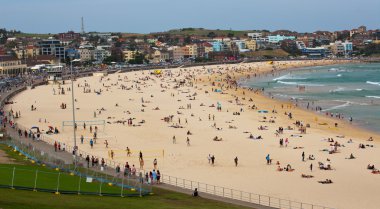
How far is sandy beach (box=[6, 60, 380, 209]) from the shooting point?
877 inches

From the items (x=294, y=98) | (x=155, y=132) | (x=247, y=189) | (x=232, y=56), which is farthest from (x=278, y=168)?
(x=232, y=56)

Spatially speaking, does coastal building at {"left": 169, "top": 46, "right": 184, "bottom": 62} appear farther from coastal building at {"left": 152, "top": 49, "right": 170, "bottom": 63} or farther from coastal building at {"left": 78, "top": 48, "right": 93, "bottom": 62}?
coastal building at {"left": 78, "top": 48, "right": 93, "bottom": 62}

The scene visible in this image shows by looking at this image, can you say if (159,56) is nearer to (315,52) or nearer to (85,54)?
(85,54)

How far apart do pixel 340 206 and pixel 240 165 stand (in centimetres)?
727

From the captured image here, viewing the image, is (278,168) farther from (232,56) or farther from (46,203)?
(232,56)

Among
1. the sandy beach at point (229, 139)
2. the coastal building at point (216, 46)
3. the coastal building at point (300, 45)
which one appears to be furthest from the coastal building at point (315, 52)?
the sandy beach at point (229, 139)

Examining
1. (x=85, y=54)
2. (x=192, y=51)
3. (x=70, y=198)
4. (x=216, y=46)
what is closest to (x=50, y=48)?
(x=85, y=54)

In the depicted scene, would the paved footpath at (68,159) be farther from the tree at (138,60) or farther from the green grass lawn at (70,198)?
the tree at (138,60)

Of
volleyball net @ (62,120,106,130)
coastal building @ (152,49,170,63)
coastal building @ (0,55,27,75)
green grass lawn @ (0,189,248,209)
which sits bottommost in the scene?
volleyball net @ (62,120,106,130)

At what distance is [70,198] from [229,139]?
59.6ft

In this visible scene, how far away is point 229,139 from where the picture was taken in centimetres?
3300

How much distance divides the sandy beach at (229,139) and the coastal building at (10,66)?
118ft

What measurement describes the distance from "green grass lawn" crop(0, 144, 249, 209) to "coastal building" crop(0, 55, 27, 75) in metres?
77.9

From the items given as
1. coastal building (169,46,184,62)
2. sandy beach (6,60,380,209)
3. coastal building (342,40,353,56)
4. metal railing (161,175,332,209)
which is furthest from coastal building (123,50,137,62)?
metal railing (161,175,332,209)
